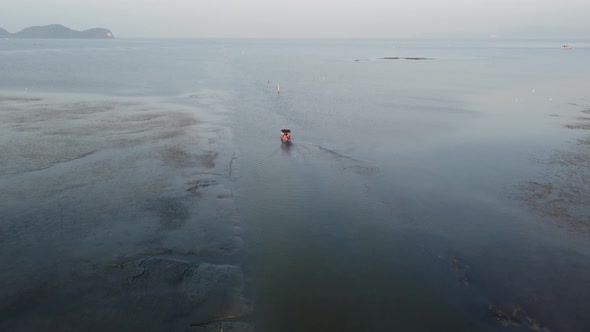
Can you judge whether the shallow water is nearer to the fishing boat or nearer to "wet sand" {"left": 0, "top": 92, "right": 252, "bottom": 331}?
the fishing boat

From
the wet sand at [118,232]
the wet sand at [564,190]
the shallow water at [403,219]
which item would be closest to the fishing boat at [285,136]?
the shallow water at [403,219]

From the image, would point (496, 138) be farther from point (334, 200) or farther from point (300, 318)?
point (300, 318)

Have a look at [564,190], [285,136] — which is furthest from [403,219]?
[285,136]

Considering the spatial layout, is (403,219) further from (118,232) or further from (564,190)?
(118,232)

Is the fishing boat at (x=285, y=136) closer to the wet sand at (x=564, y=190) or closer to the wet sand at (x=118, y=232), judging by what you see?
the wet sand at (x=118, y=232)

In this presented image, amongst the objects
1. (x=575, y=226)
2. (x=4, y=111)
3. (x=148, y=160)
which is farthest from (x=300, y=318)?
(x=4, y=111)

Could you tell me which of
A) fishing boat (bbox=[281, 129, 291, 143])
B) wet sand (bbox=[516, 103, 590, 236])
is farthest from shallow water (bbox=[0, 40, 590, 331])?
fishing boat (bbox=[281, 129, 291, 143])

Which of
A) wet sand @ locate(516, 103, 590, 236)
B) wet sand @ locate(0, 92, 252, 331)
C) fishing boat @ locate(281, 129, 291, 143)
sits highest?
fishing boat @ locate(281, 129, 291, 143)

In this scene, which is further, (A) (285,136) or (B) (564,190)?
(A) (285,136)
